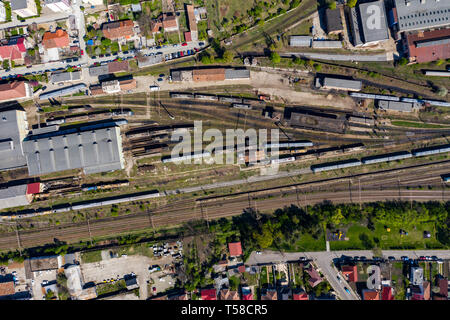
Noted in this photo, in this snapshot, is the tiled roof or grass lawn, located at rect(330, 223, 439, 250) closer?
the tiled roof

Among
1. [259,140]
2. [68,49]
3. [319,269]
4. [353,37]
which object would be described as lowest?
[319,269]

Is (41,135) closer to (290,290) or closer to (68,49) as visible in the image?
→ (68,49)

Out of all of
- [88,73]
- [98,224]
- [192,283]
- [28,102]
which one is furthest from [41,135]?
[192,283]

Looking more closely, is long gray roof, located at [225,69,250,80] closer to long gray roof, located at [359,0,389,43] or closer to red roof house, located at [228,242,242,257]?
long gray roof, located at [359,0,389,43]

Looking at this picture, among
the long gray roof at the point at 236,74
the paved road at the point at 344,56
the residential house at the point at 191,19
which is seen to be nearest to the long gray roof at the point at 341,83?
the paved road at the point at 344,56

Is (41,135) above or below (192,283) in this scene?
above
